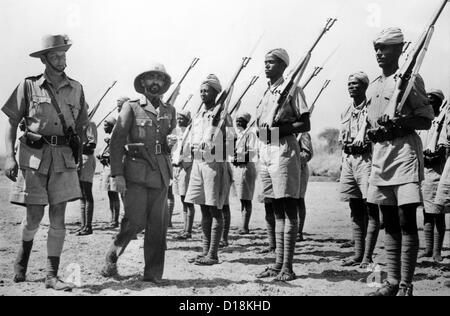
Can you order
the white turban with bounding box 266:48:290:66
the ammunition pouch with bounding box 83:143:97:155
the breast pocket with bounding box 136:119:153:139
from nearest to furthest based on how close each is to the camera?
the breast pocket with bounding box 136:119:153:139, the white turban with bounding box 266:48:290:66, the ammunition pouch with bounding box 83:143:97:155

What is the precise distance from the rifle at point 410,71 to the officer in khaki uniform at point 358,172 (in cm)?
187

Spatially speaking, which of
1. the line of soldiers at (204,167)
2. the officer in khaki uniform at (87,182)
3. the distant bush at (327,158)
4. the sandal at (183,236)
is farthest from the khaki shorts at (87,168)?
the distant bush at (327,158)

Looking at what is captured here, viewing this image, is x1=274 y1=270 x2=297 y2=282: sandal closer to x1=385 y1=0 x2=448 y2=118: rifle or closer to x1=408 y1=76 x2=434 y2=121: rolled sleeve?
x1=385 y1=0 x2=448 y2=118: rifle

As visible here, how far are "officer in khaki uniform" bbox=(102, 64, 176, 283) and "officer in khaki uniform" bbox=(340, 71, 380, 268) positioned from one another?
8.89 feet

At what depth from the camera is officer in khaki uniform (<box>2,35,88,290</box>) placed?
208 inches

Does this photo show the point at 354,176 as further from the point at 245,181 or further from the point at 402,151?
the point at 245,181

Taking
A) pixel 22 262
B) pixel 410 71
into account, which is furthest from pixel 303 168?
pixel 22 262

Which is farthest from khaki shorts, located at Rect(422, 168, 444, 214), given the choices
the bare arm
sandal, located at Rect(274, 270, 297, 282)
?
the bare arm

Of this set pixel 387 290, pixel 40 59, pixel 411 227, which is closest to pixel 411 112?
pixel 411 227

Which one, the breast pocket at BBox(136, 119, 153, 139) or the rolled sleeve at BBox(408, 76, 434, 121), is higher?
the rolled sleeve at BBox(408, 76, 434, 121)

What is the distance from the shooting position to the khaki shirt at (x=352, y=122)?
7.11 m

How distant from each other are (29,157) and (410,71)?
402cm

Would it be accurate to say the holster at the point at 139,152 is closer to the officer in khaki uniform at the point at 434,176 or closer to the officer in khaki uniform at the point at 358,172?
the officer in khaki uniform at the point at 358,172

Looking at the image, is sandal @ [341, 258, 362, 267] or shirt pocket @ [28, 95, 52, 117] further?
sandal @ [341, 258, 362, 267]
